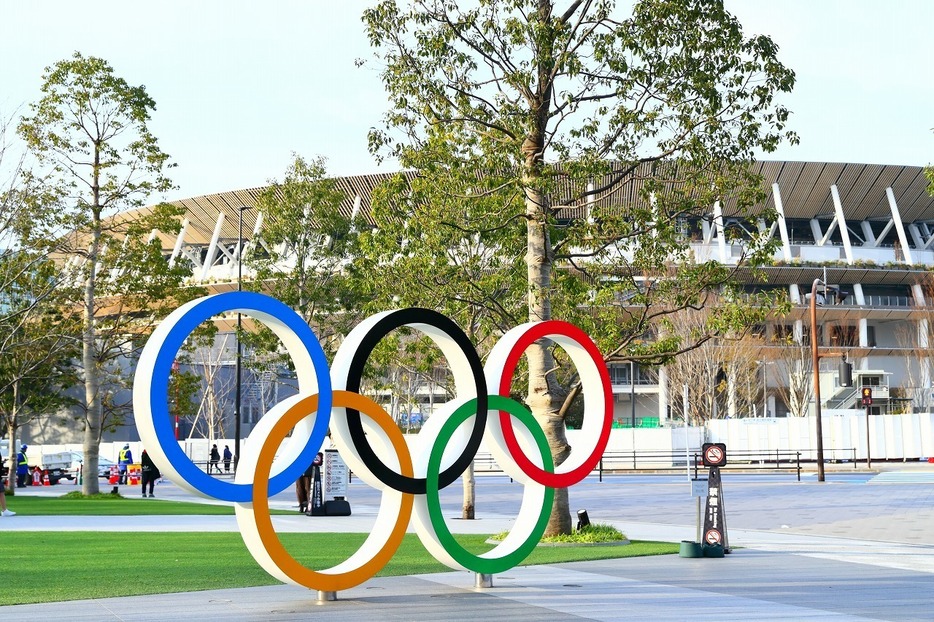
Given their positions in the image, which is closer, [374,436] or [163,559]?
[374,436]

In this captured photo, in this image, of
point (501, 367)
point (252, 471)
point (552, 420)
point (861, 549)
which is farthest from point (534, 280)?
point (252, 471)

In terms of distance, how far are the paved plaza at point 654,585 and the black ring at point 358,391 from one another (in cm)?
109

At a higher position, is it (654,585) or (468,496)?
(468,496)

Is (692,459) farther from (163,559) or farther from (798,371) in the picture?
(163,559)

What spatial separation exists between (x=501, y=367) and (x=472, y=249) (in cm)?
1145

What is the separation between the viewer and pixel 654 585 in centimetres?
1100

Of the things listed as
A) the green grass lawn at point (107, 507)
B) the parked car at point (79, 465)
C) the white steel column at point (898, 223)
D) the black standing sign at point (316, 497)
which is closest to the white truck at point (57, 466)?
the parked car at point (79, 465)

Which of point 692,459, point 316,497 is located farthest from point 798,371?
point 316,497

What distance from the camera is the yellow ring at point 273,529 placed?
9.38 meters

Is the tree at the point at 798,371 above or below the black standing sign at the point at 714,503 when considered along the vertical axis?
above

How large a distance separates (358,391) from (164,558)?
5395 mm

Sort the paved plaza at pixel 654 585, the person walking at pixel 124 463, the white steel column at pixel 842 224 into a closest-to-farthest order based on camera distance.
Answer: the paved plaza at pixel 654 585, the person walking at pixel 124 463, the white steel column at pixel 842 224

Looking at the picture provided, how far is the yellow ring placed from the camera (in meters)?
9.38

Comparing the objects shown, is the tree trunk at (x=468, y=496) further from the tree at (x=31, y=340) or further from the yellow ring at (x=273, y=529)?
the yellow ring at (x=273, y=529)
